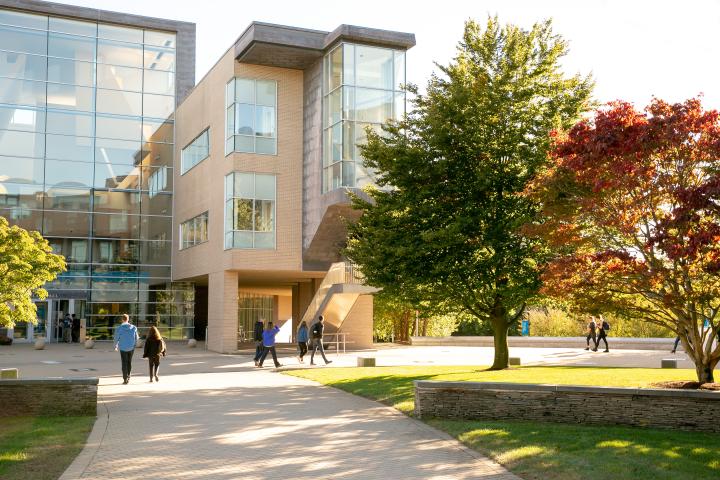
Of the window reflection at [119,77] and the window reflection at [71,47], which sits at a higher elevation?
the window reflection at [71,47]

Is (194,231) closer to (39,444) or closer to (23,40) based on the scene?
(23,40)

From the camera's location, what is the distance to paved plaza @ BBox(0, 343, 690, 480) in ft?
31.3

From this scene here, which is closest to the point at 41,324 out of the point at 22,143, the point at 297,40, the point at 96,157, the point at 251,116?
the point at 96,157

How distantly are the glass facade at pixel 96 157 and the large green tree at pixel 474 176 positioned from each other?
25445mm

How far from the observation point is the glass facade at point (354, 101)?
32.5 metres

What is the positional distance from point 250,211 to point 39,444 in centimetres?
2390

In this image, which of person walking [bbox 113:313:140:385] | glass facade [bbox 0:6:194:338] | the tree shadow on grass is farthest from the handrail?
the tree shadow on grass

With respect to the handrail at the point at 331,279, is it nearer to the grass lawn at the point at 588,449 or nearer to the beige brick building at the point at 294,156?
the beige brick building at the point at 294,156

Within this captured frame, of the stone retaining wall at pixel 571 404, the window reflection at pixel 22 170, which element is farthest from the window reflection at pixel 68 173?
the stone retaining wall at pixel 571 404

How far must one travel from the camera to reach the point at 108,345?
40.5 meters

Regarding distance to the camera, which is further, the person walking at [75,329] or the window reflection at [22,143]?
the person walking at [75,329]

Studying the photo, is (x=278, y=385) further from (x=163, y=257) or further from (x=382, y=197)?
(x=163, y=257)

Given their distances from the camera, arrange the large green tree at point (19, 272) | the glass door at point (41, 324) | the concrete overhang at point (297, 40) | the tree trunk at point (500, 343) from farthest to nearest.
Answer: the glass door at point (41, 324)
the concrete overhang at point (297, 40)
the large green tree at point (19, 272)
the tree trunk at point (500, 343)

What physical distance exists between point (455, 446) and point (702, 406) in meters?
3.82
